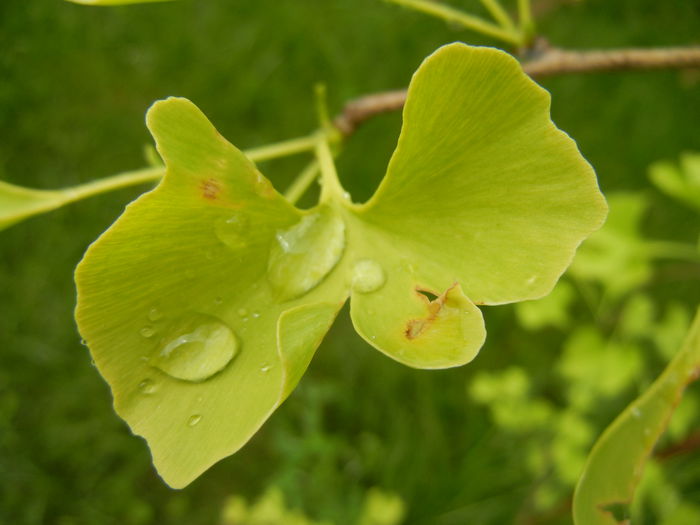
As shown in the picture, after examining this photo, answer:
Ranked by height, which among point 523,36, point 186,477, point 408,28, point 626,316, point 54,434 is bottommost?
point 54,434

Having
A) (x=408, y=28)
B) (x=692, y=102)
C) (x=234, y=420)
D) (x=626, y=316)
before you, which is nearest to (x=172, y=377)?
(x=234, y=420)

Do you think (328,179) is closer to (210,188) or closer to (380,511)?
(210,188)

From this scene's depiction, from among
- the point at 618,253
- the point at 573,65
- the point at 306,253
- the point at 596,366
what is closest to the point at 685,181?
the point at 618,253

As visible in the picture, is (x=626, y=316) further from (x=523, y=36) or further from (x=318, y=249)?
(x=318, y=249)

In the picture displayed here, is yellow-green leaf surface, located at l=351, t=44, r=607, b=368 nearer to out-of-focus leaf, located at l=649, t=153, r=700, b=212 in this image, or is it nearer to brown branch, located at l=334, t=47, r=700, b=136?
brown branch, located at l=334, t=47, r=700, b=136

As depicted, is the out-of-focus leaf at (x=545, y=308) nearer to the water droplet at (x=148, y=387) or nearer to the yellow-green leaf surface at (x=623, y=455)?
the yellow-green leaf surface at (x=623, y=455)

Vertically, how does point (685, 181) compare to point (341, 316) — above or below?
above

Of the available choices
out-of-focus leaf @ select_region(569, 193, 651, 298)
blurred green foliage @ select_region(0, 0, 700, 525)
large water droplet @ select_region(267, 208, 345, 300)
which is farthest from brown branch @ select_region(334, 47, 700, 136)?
blurred green foliage @ select_region(0, 0, 700, 525)
